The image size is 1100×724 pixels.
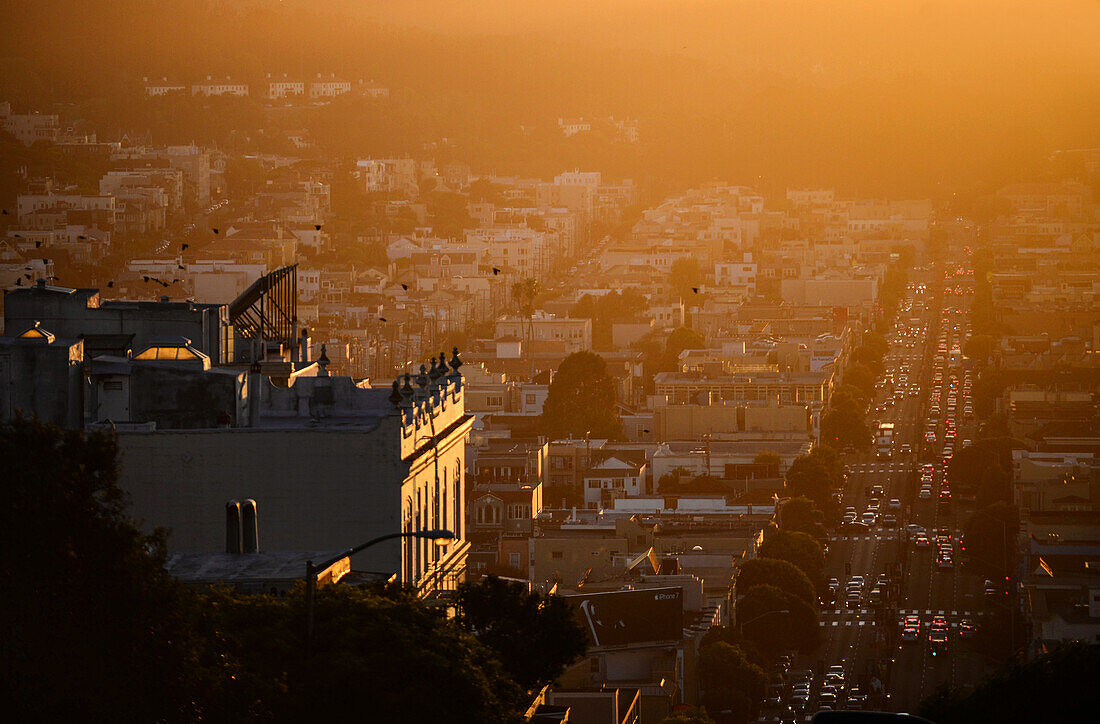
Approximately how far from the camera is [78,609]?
1372 cm

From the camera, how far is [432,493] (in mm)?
23406

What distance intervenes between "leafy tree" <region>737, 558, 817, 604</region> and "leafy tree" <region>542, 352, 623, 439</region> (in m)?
28.0

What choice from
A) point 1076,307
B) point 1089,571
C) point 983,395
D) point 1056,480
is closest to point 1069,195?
point 1076,307

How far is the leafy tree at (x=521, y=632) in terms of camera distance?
19578 mm

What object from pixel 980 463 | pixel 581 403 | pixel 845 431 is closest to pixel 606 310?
pixel 845 431

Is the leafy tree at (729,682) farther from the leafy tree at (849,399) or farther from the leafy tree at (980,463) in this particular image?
the leafy tree at (849,399)

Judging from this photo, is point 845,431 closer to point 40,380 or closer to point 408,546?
point 408,546

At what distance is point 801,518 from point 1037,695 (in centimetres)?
4366

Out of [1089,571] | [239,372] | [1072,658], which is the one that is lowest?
[1089,571]

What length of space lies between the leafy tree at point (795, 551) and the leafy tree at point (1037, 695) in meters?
34.5

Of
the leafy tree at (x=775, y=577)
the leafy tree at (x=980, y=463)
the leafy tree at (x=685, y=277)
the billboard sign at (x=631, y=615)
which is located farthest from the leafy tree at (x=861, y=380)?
the billboard sign at (x=631, y=615)

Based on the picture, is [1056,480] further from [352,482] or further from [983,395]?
[352,482]

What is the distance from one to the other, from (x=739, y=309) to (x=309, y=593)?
105138 mm

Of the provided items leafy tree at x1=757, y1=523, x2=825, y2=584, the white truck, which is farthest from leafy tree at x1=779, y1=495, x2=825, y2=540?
the white truck
